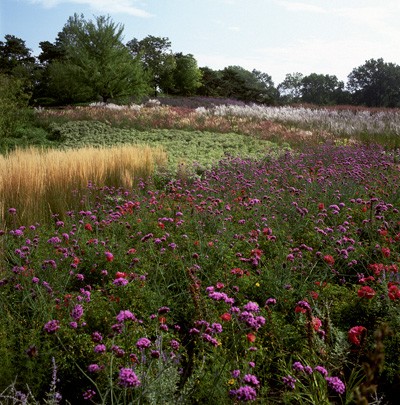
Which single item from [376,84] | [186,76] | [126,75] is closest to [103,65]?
[126,75]

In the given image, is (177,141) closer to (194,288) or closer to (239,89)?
(194,288)

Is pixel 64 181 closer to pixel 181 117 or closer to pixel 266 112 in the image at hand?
pixel 181 117

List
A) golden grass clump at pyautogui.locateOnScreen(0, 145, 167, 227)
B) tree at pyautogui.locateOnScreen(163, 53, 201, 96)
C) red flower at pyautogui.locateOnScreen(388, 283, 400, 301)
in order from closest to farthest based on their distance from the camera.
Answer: red flower at pyautogui.locateOnScreen(388, 283, 400, 301) → golden grass clump at pyautogui.locateOnScreen(0, 145, 167, 227) → tree at pyautogui.locateOnScreen(163, 53, 201, 96)

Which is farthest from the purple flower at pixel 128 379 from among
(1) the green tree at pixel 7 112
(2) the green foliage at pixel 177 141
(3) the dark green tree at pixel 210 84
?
(3) the dark green tree at pixel 210 84

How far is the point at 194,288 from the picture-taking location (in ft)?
7.19

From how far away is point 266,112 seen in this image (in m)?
19.2

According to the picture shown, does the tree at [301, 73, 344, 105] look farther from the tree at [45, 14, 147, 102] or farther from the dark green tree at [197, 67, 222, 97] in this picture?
the tree at [45, 14, 147, 102]

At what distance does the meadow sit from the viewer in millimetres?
2100

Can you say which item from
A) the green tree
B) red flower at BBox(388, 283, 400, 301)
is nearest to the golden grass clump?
red flower at BBox(388, 283, 400, 301)

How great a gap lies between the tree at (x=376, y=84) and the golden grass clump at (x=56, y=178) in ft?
141

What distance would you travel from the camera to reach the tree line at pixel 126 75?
27.1 metres

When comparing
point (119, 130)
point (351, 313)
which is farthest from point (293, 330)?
point (119, 130)

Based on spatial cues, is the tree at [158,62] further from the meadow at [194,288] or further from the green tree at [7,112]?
the meadow at [194,288]

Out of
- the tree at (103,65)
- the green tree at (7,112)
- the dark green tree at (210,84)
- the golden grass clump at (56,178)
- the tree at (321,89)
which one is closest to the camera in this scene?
the golden grass clump at (56,178)
